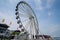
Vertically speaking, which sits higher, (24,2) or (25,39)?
(24,2)

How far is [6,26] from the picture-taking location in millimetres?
57031

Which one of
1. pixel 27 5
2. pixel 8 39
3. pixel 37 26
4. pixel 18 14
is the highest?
pixel 27 5

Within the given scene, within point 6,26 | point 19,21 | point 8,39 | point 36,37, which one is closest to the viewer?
point 19,21

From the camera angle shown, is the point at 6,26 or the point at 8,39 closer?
the point at 8,39

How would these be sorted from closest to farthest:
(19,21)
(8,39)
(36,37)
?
(19,21) < (8,39) < (36,37)

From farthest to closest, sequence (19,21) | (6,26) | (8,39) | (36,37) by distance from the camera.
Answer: (6,26), (36,37), (8,39), (19,21)

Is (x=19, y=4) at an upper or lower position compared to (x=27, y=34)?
upper

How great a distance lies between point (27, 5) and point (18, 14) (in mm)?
4212

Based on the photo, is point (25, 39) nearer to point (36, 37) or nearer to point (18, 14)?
point (36, 37)

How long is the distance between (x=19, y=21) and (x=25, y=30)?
348 cm

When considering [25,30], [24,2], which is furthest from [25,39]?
[24,2]

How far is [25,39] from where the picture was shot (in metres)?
49.0

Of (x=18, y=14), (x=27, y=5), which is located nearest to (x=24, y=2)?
(x=27, y=5)

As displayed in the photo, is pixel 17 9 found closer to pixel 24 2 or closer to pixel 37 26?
pixel 24 2
